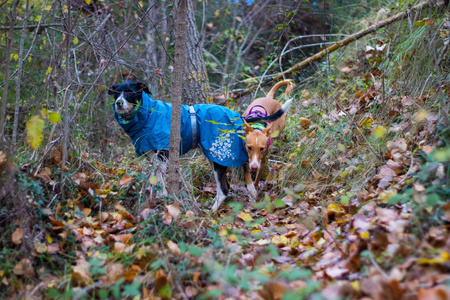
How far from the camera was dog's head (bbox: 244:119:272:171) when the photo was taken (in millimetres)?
4203

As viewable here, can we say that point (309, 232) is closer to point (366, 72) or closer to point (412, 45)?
point (412, 45)

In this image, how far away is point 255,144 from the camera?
4.20 meters

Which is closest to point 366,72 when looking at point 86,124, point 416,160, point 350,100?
point 350,100

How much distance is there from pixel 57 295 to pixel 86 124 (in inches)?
155

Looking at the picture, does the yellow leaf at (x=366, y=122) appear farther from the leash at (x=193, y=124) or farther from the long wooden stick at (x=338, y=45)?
the leash at (x=193, y=124)

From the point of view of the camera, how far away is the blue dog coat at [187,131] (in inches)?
167

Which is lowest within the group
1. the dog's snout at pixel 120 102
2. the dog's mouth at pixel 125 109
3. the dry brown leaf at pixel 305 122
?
the dry brown leaf at pixel 305 122

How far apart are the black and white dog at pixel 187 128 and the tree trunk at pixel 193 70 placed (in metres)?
1.09

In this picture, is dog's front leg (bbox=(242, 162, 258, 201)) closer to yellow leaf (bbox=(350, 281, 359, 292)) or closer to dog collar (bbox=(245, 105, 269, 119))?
dog collar (bbox=(245, 105, 269, 119))

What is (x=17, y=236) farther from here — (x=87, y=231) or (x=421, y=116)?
(x=421, y=116)

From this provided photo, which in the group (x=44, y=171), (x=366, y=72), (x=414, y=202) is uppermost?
(x=366, y=72)

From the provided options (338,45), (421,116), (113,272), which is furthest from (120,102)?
(338,45)

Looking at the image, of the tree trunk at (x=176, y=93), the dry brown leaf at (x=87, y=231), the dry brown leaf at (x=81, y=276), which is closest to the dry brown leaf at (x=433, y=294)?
the dry brown leaf at (x=81, y=276)

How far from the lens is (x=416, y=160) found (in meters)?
3.14
